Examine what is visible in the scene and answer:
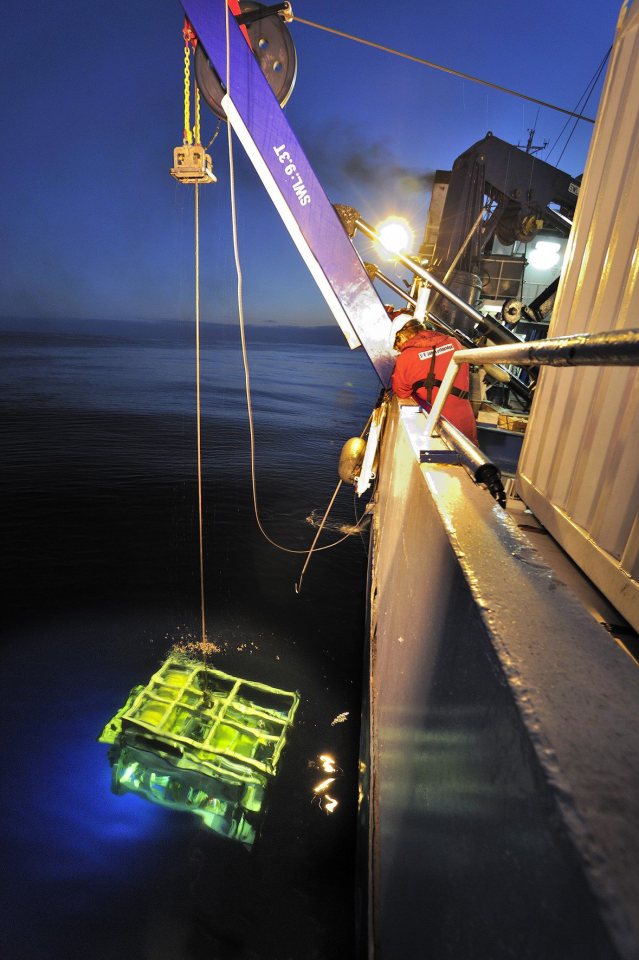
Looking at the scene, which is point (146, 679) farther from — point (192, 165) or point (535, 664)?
point (535, 664)

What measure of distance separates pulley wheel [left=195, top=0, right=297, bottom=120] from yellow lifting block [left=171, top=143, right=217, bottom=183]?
6.75 feet

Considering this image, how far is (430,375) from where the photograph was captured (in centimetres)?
477

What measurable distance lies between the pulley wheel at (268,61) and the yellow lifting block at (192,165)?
2057mm

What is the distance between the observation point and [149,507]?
12242 millimetres

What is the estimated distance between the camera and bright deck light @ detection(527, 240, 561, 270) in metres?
20.9

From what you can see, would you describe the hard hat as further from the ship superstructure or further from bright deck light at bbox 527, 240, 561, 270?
bright deck light at bbox 527, 240, 561, 270

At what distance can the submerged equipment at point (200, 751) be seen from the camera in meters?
4.39

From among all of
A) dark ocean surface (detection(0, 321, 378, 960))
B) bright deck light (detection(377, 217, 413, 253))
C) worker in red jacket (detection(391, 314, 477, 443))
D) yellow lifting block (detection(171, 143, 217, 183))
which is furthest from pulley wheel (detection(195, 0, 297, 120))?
dark ocean surface (detection(0, 321, 378, 960))

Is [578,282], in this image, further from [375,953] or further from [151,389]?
[151,389]

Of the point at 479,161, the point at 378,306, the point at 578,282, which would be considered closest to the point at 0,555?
the point at 378,306

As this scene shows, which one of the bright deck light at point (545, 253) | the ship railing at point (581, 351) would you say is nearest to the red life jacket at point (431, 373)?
the ship railing at point (581, 351)

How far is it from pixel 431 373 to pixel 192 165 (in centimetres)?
Answer: 289

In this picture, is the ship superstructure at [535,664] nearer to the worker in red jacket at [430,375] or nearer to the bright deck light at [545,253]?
the worker in red jacket at [430,375]

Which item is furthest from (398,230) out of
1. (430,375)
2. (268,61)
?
(430,375)
